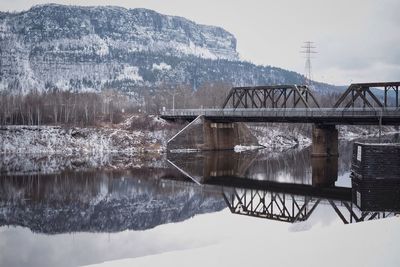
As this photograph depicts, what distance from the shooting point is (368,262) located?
15.8m

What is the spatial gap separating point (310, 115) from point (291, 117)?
3.69m

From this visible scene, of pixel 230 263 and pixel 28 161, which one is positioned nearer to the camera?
pixel 230 263

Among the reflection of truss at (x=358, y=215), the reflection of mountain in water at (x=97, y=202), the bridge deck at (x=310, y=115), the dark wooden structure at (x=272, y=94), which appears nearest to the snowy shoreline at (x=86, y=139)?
the bridge deck at (x=310, y=115)

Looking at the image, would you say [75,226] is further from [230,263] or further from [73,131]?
[73,131]

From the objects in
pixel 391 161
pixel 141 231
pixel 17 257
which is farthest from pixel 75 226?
pixel 391 161

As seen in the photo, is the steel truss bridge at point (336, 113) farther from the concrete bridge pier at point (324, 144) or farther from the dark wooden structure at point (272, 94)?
the concrete bridge pier at point (324, 144)

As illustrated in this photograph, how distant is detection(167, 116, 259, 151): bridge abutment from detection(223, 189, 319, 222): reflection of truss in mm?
38500

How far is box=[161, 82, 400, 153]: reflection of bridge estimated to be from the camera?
6181 centimetres

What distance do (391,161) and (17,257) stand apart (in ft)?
104

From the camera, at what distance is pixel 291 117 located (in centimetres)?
7031

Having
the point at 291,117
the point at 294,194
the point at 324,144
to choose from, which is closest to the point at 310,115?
the point at 291,117

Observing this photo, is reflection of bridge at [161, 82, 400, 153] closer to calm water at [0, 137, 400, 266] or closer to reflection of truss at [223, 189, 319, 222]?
calm water at [0, 137, 400, 266]

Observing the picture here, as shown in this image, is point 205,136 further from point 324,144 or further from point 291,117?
point 324,144

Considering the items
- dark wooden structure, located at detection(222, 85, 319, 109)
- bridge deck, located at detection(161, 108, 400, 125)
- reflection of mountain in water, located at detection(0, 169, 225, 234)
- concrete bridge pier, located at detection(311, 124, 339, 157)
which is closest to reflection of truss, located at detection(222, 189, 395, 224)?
reflection of mountain in water, located at detection(0, 169, 225, 234)
